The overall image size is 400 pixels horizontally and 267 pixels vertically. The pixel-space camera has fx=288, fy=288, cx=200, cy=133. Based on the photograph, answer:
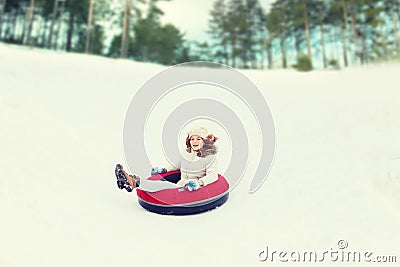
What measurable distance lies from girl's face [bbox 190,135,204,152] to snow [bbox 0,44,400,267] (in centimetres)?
97

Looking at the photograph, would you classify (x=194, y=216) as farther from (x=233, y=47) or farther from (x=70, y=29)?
(x=70, y=29)

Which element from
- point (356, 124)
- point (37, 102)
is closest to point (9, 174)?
point (37, 102)

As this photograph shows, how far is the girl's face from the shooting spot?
4414 millimetres

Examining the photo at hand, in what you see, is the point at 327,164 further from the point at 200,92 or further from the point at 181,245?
the point at 200,92

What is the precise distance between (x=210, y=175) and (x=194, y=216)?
0.61 metres

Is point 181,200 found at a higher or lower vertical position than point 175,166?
lower

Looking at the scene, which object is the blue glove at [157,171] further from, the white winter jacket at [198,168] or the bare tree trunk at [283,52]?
the bare tree trunk at [283,52]

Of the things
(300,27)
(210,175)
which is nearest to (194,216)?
(210,175)

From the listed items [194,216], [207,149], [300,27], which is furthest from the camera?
[300,27]

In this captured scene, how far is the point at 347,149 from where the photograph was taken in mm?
5160

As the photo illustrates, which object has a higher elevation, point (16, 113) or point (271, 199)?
point (16, 113)

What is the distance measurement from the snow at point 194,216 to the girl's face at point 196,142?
3.17 feet

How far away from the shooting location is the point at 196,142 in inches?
174

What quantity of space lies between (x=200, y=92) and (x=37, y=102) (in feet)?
15.2
